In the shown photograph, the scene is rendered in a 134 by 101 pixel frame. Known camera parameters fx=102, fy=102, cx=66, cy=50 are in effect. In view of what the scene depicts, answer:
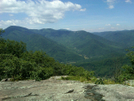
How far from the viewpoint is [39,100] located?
538cm

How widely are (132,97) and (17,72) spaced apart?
13.3m

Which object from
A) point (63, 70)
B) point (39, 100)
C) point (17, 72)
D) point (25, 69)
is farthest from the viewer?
point (63, 70)

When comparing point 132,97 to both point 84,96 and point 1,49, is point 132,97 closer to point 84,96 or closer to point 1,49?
point 84,96

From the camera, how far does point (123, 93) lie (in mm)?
6418

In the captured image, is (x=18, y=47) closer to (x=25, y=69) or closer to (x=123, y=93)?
(x=25, y=69)

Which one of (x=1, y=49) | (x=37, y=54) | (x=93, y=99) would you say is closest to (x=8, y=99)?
(x=93, y=99)

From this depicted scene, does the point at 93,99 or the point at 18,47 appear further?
the point at 18,47

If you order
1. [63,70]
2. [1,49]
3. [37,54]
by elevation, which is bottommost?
[63,70]

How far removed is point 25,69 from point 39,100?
1075cm

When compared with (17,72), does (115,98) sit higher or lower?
higher

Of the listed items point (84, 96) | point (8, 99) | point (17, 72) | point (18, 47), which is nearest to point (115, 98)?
point (84, 96)

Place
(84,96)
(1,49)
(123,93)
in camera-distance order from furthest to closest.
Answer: (1,49) < (123,93) < (84,96)

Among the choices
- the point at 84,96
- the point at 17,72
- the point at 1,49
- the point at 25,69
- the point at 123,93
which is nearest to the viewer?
the point at 84,96

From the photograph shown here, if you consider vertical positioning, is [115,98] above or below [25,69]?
above
